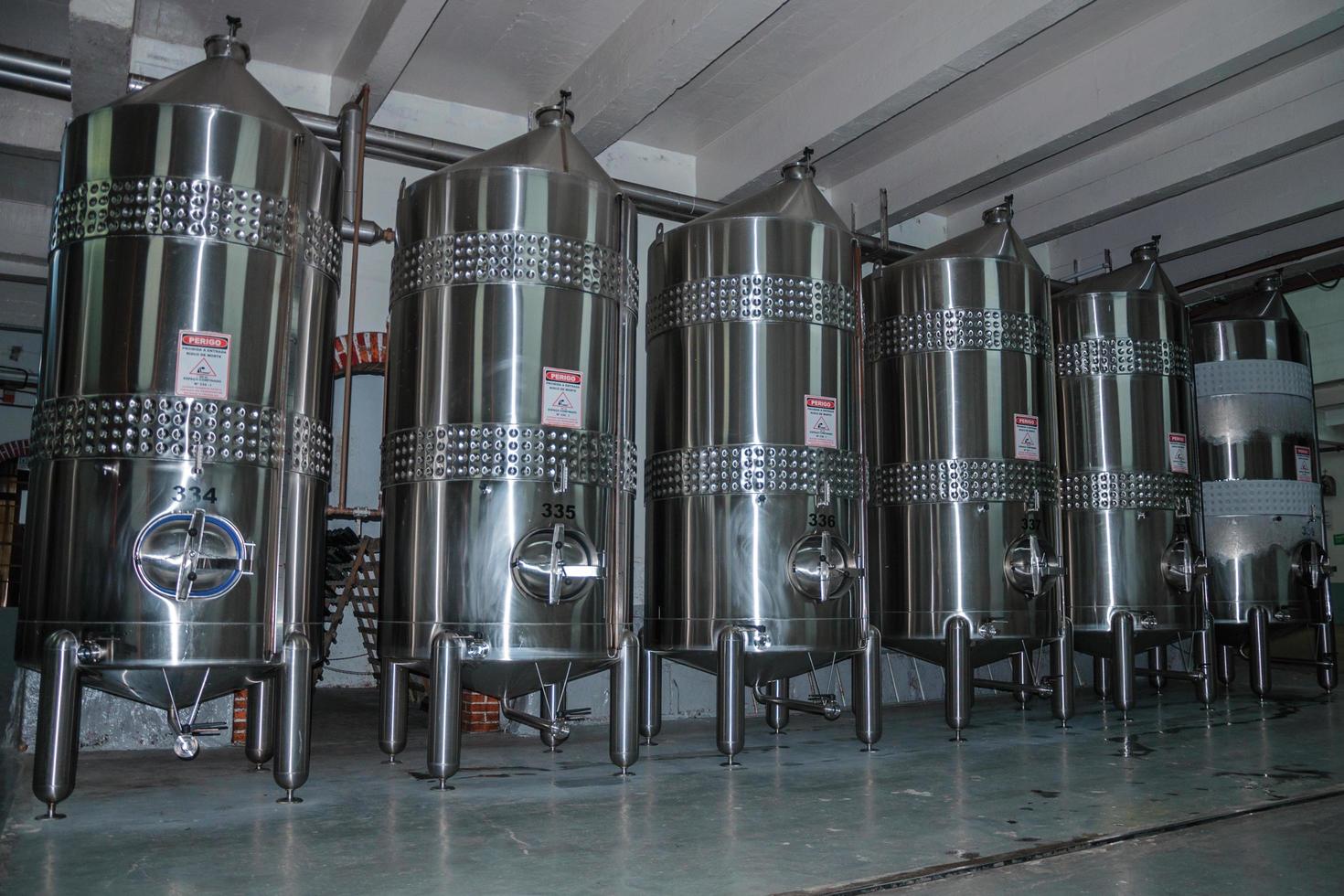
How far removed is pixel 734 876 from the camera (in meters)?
2.73

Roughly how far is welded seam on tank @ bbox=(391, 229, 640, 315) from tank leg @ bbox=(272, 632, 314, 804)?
1571 mm

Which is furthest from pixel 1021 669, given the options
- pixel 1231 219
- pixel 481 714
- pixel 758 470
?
pixel 1231 219

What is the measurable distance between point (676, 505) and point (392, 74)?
114 inches

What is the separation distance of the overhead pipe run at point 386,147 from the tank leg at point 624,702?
1.98 meters

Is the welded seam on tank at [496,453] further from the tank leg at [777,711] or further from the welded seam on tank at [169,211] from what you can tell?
the tank leg at [777,711]

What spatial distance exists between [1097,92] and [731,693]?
439 centimetres

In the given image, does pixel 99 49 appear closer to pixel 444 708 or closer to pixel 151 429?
pixel 151 429

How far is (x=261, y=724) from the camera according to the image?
165 inches

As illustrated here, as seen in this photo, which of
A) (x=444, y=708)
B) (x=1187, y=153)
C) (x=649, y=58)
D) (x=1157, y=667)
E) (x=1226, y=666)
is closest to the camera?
(x=444, y=708)

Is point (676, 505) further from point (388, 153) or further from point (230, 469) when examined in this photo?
point (388, 153)

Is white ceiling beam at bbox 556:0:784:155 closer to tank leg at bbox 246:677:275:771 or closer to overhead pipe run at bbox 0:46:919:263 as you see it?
overhead pipe run at bbox 0:46:919:263

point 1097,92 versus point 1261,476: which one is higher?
point 1097,92

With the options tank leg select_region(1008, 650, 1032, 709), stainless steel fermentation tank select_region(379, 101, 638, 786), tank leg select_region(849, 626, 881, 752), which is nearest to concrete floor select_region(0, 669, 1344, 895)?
→ tank leg select_region(849, 626, 881, 752)

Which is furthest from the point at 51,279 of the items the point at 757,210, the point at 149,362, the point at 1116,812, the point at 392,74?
the point at 1116,812
